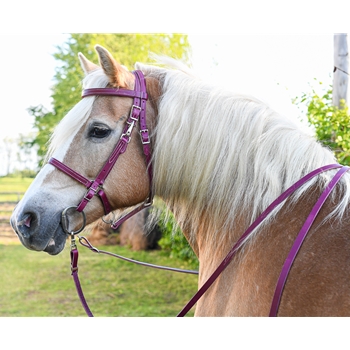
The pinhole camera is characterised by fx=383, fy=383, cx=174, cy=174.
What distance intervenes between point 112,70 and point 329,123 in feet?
7.87

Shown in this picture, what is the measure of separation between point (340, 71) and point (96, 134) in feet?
10.3

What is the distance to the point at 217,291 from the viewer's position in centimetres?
177

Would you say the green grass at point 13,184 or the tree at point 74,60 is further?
the tree at point 74,60

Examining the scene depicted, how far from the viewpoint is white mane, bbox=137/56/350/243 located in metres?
1.76

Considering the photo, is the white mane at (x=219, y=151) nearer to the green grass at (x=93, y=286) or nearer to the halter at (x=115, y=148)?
Answer: the halter at (x=115, y=148)

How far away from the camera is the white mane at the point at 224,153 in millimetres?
1762

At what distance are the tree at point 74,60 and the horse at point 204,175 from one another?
5.43m

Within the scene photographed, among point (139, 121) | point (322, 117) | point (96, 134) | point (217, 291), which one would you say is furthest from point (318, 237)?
point (322, 117)

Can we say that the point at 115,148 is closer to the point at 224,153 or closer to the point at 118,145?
the point at 118,145

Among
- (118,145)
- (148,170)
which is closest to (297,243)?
(148,170)

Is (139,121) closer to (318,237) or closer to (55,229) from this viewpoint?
(55,229)

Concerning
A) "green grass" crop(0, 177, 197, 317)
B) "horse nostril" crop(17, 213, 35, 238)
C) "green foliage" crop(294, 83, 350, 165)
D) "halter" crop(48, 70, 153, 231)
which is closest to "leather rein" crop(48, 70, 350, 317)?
"halter" crop(48, 70, 153, 231)

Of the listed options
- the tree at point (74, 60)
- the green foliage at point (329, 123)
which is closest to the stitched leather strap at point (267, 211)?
the green foliage at point (329, 123)

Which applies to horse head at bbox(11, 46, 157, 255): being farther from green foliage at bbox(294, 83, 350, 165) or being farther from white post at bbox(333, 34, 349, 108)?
white post at bbox(333, 34, 349, 108)
